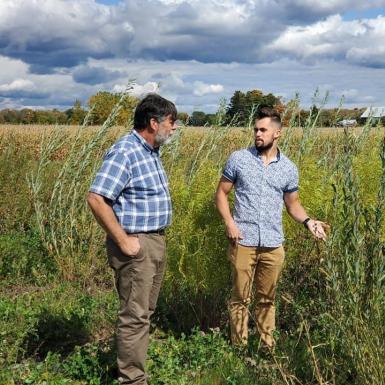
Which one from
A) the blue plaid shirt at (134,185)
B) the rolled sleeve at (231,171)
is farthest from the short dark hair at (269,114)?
the blue plaid shirt at (134,185)

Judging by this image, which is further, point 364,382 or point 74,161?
point 74,161

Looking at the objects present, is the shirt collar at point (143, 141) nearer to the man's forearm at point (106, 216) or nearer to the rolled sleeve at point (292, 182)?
the man's forearm at point (106, 216)

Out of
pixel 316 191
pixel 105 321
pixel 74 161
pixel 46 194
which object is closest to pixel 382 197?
pixel 316 191

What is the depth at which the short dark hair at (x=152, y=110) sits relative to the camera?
376 centimetres

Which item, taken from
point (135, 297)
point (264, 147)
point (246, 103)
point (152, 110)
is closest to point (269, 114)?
point (264, 147)

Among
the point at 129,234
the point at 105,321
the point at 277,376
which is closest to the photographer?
the point at 129,234

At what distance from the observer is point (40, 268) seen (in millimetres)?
7043

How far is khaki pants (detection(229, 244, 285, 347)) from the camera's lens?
179 inches

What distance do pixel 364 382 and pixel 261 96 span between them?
5120 millimetres

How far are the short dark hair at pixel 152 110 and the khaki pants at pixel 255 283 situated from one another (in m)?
1.26

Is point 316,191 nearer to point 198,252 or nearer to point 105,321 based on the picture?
point 198,252

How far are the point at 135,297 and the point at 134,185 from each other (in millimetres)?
717

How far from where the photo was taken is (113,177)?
141 inches

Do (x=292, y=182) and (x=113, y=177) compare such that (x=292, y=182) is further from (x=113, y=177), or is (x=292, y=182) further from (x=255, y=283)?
(x=113, y=177)
